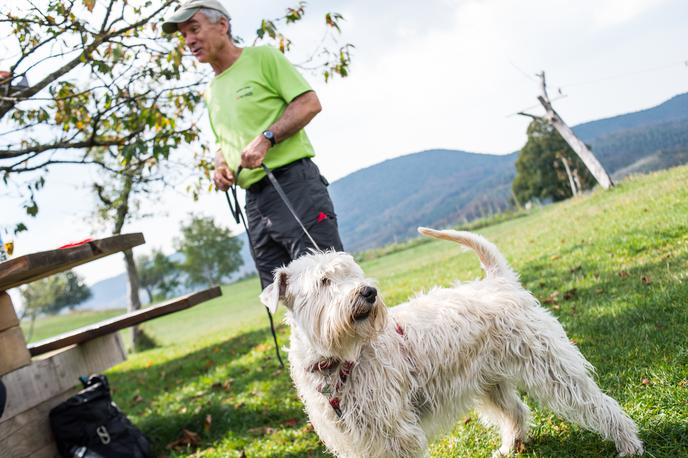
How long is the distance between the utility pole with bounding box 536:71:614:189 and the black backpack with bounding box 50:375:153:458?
75.8 feet

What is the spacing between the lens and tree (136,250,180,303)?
282 ft

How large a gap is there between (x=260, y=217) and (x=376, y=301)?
1372 mm

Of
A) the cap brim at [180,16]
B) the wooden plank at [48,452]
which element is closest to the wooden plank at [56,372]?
the wooden plank at [48,452]

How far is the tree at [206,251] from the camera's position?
84.4 metres

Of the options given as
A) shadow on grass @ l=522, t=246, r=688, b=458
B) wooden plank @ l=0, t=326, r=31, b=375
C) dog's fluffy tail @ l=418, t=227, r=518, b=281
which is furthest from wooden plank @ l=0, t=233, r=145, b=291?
shadow on grass @ l=522, t=246, r=688, b=458

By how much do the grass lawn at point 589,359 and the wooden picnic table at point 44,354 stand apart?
1.20 metres

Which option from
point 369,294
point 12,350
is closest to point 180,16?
point 369,294

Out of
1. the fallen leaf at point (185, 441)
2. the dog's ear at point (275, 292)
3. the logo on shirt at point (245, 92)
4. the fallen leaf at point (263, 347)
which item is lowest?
the fallen leaf at point (185, 441)

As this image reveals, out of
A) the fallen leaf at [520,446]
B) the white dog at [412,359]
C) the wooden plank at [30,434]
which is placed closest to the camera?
the white dog at [412,359]

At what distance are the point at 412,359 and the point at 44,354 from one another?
421cm

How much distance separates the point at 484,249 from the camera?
3.39 m

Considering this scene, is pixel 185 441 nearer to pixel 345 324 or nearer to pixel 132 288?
pixel 345 324

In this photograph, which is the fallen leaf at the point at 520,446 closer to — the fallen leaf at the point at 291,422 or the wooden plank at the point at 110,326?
the fallen leaf at the point at 291,422

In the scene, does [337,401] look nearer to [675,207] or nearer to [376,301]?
[376,301]
